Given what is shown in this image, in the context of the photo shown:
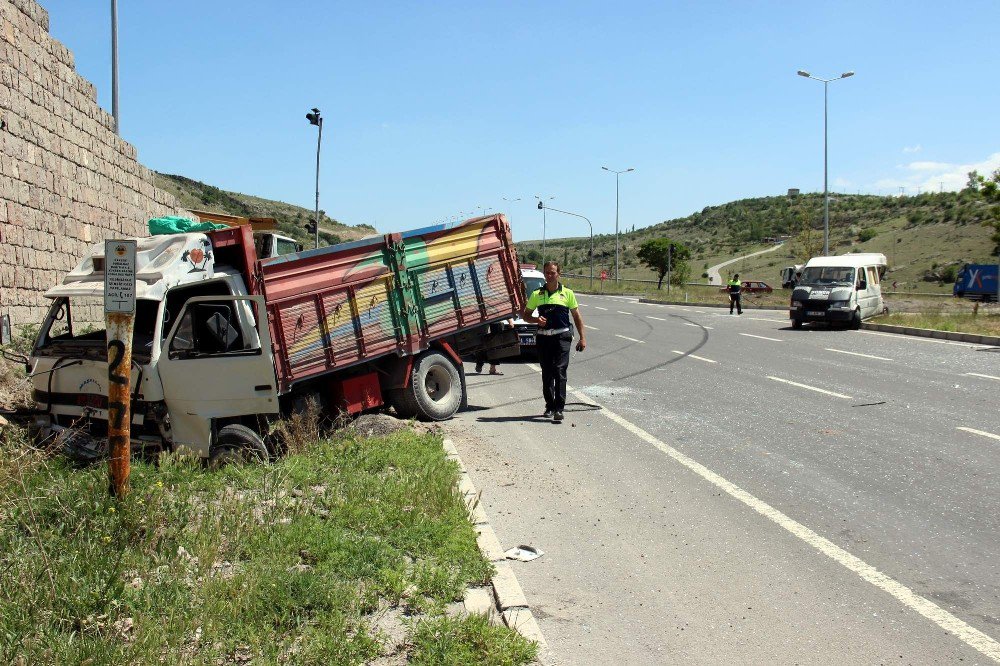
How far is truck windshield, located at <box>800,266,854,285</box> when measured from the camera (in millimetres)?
27922

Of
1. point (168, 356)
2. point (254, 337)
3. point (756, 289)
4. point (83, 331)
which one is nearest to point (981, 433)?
point (254, 337)

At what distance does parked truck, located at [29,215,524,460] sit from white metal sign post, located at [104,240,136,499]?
2122 millimetres

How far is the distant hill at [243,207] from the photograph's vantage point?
60134 millimetres

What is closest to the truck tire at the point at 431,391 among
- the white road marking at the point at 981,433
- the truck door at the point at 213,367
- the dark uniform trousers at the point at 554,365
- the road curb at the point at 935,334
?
the dark uniform trousers at the point at 554,365

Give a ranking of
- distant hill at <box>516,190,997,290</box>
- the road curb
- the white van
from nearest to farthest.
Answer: the road curb, the white van, distant hill at <box>516,190,997,290</box>

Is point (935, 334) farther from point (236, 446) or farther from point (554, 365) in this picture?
point (236, 446)

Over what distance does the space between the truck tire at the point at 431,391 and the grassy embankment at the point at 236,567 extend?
3390mm

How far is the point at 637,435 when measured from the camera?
1029 cm

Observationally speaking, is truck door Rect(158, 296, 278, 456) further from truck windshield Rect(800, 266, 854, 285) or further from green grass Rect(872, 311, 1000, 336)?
truck windshield Rect(800, 266, 854, 285)

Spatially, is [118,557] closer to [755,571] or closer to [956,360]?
[755,571]

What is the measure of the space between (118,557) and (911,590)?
474cm

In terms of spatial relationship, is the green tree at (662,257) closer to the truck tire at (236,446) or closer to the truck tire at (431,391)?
the truck tire at (431,391)

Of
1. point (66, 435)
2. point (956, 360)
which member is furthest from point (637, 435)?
point (956, 360)

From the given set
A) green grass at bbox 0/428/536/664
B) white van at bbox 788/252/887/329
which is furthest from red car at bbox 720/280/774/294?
green grass at bbox 0/428/536/664
